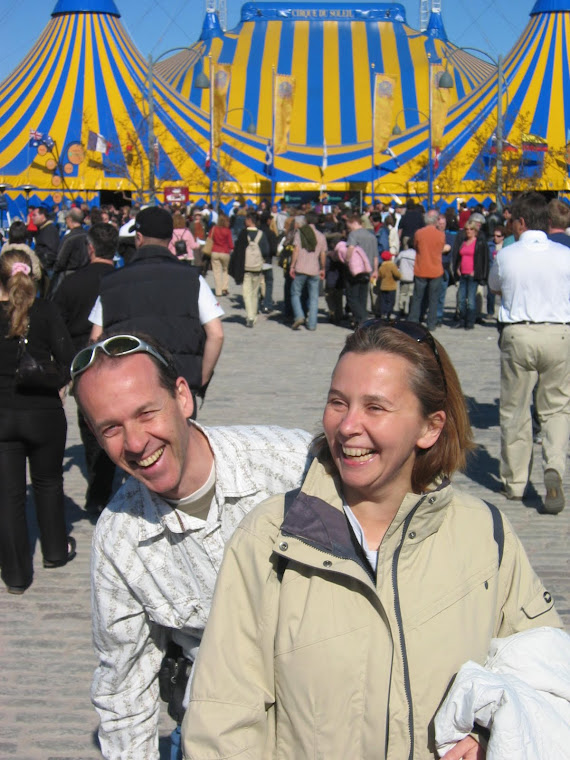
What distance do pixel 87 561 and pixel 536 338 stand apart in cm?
300

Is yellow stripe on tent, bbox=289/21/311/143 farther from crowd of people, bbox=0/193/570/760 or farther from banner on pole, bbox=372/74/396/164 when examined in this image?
crowd of people, bbox=0/193/570/760

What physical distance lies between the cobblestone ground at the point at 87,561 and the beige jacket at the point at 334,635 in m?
2.01

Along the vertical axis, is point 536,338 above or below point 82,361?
below

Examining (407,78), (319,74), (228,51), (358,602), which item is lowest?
(407,78)

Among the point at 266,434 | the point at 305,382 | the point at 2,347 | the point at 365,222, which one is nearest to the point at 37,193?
the point at 365,222

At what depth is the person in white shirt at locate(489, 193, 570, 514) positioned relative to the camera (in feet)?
19.3

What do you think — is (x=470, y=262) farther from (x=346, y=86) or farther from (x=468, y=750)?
(x=346, y=86)

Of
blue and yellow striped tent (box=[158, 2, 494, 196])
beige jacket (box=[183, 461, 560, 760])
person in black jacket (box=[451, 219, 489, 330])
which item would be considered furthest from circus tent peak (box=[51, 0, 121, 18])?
beige jacket (box=[183, 461, 560, 760])

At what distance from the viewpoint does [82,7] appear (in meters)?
35.2

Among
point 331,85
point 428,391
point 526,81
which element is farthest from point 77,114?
point 428,391

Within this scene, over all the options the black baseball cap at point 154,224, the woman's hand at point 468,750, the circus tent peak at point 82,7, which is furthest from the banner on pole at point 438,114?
the woman's hand at point 468,750

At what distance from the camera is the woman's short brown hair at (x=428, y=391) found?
6.34 feet

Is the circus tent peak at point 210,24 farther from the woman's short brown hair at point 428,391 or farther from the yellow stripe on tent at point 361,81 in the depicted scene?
the woman's short brown hair at point 428,391

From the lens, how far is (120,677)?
227cm
